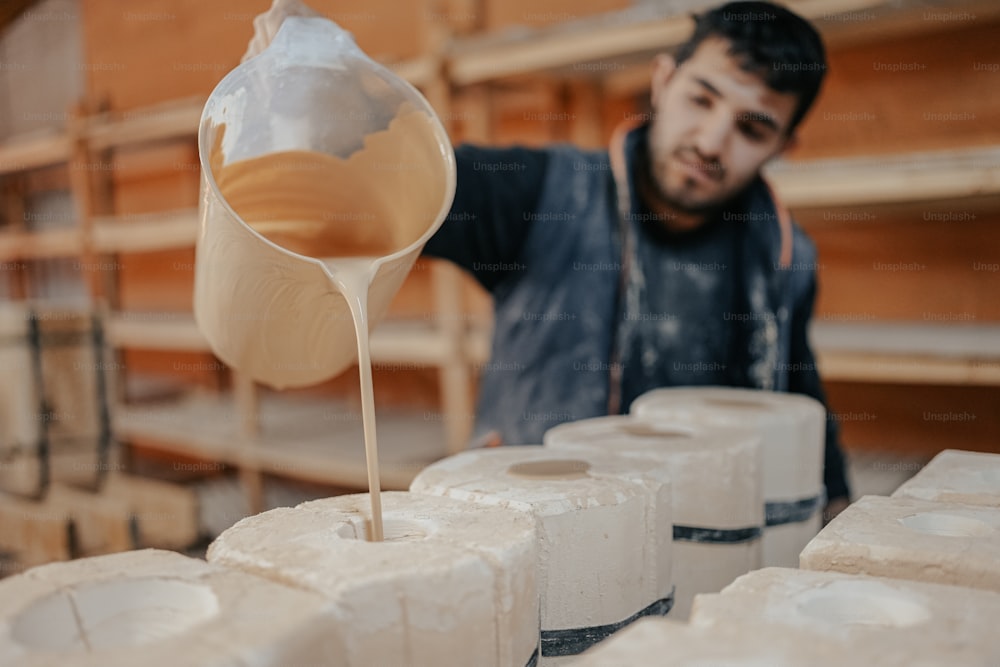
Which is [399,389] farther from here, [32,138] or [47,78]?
[47,78]

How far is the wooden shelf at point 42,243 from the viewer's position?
362 cm

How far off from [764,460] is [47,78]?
188 inches

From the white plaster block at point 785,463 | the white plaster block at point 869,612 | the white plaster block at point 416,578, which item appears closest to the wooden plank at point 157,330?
the white plaster block at point 785,463

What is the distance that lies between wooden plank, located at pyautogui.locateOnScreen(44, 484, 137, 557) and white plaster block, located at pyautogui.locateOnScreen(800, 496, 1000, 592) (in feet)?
7.72

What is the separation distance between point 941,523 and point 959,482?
0.52 feet

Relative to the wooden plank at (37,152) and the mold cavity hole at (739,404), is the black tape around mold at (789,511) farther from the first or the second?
the wooden plank at (37,152)

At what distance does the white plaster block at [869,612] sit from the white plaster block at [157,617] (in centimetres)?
30

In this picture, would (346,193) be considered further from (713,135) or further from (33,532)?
(33,532)

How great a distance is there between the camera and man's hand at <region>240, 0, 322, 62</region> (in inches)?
43.6

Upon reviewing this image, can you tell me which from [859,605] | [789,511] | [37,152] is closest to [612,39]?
[789,511]

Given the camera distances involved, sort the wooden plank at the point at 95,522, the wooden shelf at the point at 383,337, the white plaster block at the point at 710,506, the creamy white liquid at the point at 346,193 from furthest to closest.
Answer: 1. the wooden plank at the point at 95,522
2. the wooden shelf at the point at 383,337
3. the creamy white liquid at the point at 346,193
4. the white plaster block at the point at 710,506

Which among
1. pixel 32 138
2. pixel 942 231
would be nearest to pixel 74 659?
pixel 942 231

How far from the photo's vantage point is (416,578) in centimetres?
66

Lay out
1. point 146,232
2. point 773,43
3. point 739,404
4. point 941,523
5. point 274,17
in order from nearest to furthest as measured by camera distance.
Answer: point 941,523 < point 274,17 < point 739,404 < point 773,43 < point 146,232
